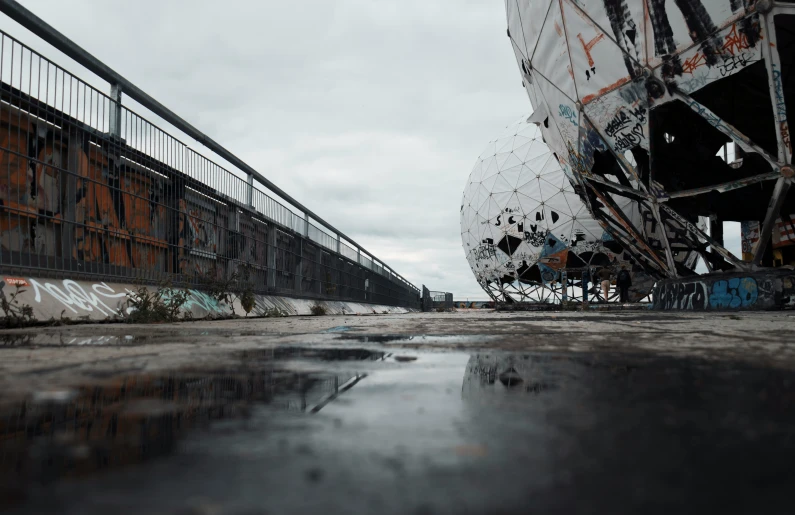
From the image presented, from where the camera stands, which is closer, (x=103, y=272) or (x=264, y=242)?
(x=103, y=272)

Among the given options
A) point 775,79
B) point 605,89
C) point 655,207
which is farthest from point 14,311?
point 655,207

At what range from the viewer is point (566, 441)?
727mm

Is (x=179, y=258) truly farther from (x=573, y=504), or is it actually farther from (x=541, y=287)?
(x=541, y=287)

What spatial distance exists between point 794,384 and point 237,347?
78.8 inches

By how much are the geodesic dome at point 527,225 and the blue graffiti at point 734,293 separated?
14.9 meters

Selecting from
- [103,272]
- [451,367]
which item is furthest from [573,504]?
[103,272]

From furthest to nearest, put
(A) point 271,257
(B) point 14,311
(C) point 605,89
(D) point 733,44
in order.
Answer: (A) point 271,257 → (C) point 605,89 → (D) point 733,44 → (B) point 14,311

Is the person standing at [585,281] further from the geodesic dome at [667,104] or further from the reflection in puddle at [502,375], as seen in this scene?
the reflection in puddle at [502,375]

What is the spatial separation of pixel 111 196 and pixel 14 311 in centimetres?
202

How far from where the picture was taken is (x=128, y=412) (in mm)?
942

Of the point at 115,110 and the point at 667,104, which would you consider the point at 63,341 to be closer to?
the point at 115,110

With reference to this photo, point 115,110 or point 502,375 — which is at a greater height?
point 115,110

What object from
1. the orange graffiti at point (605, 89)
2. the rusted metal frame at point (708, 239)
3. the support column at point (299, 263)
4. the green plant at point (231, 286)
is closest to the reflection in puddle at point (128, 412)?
the green plant at point (231, 286)

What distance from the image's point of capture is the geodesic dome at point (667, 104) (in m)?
7.12
